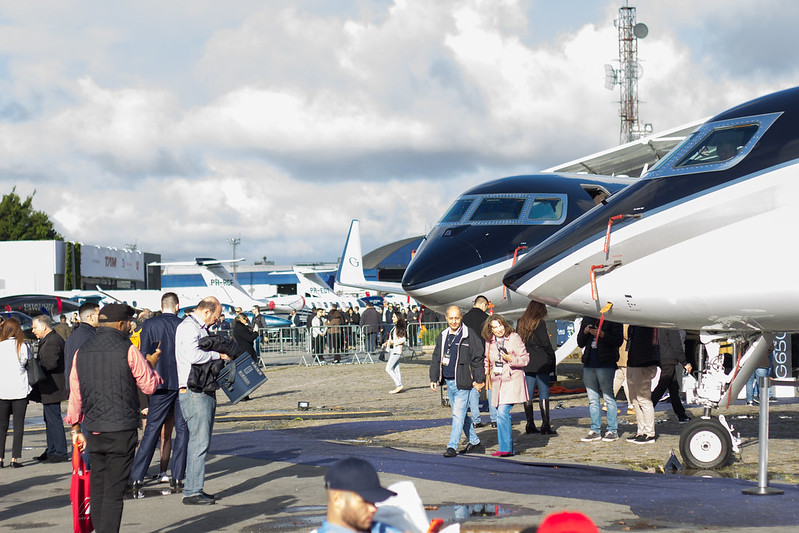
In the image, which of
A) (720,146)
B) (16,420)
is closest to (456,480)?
(720,146)

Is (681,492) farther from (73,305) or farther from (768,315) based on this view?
(73,305)

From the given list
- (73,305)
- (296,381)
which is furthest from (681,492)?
(73,305)

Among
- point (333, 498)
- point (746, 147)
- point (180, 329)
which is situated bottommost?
point (333, 498)

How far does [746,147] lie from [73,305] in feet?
165

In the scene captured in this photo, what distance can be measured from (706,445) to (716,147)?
3.39m

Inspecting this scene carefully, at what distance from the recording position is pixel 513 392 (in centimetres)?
1167

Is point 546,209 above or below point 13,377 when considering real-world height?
above

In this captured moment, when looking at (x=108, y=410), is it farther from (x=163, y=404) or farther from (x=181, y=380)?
(x=163, y=404)

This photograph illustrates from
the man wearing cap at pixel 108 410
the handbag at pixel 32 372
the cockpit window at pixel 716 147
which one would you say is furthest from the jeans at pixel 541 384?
the man wearing cap at pixel 108 410

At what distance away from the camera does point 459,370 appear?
11789 millimetres

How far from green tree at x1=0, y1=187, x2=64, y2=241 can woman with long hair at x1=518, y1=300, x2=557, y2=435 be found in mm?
80795

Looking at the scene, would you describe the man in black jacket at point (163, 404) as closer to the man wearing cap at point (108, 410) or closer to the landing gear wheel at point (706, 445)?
the man wearing cap at point (108, 410)

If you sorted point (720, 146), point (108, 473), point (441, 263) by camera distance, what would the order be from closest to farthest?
point (108, 473) → point (720, 146) → point (441, 263)

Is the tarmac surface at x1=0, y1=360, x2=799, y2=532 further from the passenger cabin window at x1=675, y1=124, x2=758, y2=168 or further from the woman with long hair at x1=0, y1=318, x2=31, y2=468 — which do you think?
the passenger cabin window at x1=675, y1=124, x2=758, y2=168
